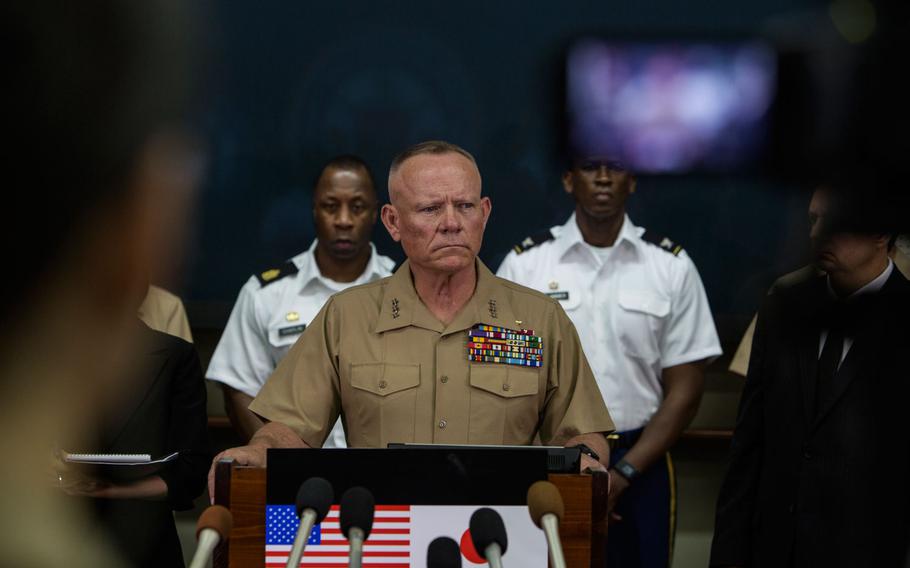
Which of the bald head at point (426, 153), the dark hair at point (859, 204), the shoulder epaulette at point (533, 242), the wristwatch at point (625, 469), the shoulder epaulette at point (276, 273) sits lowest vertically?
the wristwatch at point (625, 469)

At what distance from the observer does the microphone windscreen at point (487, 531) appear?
4.29ft

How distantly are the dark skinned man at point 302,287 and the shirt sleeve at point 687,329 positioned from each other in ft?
3.78

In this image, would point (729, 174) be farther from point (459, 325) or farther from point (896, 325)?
point (459, 325)

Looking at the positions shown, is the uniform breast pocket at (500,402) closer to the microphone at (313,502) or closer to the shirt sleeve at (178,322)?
the microphone at (313,502)

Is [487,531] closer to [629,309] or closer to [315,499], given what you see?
[315,499]

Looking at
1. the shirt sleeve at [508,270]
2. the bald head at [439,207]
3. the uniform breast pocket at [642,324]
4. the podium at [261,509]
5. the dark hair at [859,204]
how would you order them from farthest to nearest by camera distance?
the shirt sleeve at [508,270] → the uniform breast pocket at [642,324] → the bald head at [439,207] → the podium at [261,509] → the dark hair at [859,204]

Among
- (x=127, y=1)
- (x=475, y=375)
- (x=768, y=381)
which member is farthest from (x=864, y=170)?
(x=768, y=381)

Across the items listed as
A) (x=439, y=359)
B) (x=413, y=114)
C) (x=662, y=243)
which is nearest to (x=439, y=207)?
(x=439, y=359)

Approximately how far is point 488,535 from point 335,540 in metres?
0.81

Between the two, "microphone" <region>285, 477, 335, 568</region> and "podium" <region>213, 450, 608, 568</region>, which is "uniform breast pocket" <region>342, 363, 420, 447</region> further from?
"microphone" <region>285, 477, 335, 568</region>

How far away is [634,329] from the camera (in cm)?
431

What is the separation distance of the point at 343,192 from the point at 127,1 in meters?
4.01

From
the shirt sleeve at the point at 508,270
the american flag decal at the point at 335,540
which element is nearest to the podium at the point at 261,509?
the american flag decal at the point at 335,540

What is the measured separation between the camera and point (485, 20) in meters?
5.29
